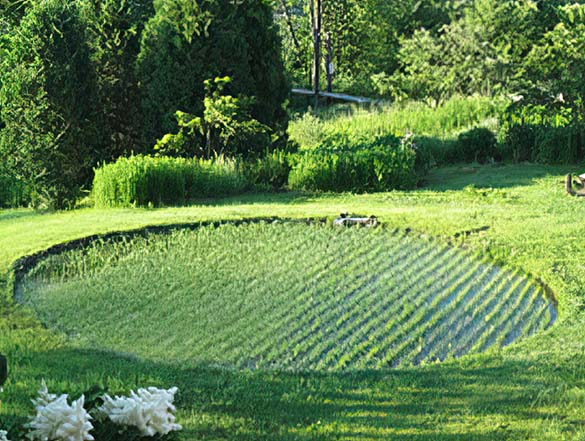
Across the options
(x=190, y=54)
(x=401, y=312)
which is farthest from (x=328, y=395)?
(x=190, y=54)

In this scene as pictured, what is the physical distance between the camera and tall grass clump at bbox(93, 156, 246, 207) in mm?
9836

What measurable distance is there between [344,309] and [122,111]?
6299mm

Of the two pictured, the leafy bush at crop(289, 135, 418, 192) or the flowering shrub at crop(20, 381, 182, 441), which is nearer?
the flowering shrub at crop(20, 381, 182, 441)

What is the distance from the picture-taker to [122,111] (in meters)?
11.3

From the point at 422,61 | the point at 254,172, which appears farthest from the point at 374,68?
the point at 254,172

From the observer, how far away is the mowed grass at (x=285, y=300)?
16.7ft

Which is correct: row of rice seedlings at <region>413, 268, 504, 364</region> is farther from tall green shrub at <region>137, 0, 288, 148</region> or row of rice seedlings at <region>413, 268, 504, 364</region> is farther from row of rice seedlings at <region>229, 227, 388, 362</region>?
tall green shrub at <region>137, 0, 288, 148</region>

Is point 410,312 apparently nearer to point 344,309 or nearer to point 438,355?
point 344,309

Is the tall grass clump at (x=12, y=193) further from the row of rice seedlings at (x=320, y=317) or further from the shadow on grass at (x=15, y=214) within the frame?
the row of rice seedlings at (x=320, y=317)

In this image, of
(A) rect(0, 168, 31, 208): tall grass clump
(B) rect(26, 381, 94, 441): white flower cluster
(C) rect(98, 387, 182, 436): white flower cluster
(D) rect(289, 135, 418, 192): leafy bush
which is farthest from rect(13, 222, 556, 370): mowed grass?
(A) rect(0, 168, 31, 208): tall grass clump

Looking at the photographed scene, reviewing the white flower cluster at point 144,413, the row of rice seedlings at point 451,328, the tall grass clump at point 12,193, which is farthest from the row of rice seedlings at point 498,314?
the tall grass clump at point 12,193

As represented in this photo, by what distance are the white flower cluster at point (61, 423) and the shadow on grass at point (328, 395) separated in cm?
102

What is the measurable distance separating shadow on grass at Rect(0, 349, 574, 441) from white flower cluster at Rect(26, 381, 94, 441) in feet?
3.35

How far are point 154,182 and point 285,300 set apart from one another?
14.2ft
